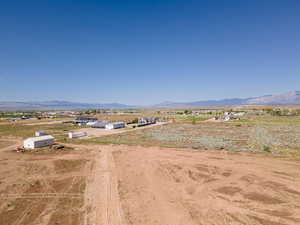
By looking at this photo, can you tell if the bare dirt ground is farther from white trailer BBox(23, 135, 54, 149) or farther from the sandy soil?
white trailer BBox(23, 135, 54, 149)

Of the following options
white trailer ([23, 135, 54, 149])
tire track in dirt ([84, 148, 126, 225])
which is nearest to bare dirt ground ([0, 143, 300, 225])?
tire track in dirt ([84, 148, 126, 225])

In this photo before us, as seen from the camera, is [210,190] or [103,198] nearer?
[103,198]

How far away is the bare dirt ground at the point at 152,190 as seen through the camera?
9438 millimetres

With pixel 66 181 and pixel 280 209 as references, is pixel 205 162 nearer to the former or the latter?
pixel 280 209

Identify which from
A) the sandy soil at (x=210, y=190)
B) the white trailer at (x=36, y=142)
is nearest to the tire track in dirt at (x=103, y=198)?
the sandy soil at (x=210, y=190)

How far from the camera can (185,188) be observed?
12781 mm

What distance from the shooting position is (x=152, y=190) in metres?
12.6

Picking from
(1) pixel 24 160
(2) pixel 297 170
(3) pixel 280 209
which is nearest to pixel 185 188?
(3) pixel 280 209

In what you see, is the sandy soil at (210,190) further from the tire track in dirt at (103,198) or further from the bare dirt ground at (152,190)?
the tire track in dirt at (103,198)

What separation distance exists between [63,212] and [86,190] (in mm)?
2644

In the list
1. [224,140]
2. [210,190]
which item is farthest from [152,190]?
[224,140]

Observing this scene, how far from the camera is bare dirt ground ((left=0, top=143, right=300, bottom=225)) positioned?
9.44 metres

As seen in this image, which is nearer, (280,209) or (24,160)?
(280,209)

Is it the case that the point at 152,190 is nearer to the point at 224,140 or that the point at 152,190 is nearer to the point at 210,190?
the point at 210,190
